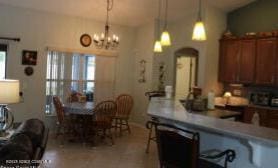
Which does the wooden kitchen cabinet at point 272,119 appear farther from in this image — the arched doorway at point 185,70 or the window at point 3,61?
the window at point 3,61

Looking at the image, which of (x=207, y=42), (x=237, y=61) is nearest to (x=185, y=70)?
(x=207, y=42)

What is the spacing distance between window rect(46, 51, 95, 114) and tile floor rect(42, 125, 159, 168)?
1.13 m

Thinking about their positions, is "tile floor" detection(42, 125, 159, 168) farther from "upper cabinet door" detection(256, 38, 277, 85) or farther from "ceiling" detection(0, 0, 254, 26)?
"ceiling" detection(0, 0, 254, 26)

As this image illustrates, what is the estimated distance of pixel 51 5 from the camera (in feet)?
19.8

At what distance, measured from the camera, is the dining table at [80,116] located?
5297mm

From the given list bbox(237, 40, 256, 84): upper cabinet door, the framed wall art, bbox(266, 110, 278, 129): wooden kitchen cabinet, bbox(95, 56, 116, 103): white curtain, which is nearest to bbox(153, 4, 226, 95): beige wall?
bbox(237, 40, 256, 84): upper cabinet door

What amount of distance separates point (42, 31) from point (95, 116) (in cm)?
242

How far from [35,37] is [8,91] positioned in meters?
3.56

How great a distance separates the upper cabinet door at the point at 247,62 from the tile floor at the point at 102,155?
2.53m

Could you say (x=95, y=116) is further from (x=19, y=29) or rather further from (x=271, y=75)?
(x=271, y=75)

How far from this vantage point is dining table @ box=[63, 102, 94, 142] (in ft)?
17.4

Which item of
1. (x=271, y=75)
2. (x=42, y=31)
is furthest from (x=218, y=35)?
(x=42, y=31)

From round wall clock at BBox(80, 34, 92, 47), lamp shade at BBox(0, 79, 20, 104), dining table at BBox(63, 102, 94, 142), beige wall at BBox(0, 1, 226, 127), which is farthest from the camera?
round wall clock at BBox(80, 34, 92, 47)

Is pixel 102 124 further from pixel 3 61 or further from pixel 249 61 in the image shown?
pixel 249 61
